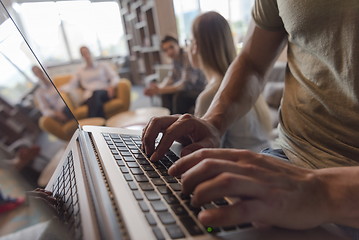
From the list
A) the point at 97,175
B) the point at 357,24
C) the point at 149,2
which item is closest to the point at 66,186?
the point at 97,175

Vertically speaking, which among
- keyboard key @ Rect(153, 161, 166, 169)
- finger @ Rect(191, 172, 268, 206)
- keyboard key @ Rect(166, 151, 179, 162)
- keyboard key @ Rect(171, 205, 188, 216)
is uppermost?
finger @ Rect(191, 172, 268, 206)

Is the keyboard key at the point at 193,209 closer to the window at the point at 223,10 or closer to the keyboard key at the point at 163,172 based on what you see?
the keyboard key at the point at 163,172

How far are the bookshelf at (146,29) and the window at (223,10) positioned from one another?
0.85 meters

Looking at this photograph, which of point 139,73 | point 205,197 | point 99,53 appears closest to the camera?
point 205,197

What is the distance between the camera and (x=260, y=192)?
0.25 metres

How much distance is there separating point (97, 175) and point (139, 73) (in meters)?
6.60

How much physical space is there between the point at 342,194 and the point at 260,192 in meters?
0.11

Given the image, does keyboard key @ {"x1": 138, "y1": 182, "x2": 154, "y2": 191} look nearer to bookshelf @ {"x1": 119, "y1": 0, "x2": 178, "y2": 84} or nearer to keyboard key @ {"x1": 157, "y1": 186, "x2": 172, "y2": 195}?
keyboard key @ {"x1": 157, "y1": 186, "x2": 172, "y2": 195}

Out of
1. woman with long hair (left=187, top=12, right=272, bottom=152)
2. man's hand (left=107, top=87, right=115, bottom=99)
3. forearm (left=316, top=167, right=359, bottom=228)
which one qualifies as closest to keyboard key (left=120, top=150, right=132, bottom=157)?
forearm (left=316, top=167, right=359, bottom=228)

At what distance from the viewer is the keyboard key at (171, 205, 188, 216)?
289mm

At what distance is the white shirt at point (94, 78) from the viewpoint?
3.66m

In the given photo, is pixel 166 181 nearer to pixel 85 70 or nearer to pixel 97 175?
pixel 97 175

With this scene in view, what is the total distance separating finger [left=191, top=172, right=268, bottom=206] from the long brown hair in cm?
115

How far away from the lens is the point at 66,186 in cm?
42
